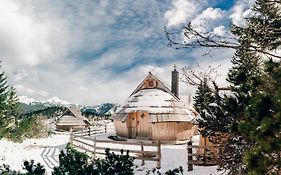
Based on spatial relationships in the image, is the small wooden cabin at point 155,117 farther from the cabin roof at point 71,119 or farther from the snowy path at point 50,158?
the cabin roof at point 71,119

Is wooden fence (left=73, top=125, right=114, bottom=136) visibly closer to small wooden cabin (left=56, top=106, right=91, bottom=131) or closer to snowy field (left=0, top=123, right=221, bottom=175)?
snowy field (left=0, top=123, right=221, bottom=175)

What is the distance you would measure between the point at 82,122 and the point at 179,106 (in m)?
22.4

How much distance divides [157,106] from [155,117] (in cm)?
123

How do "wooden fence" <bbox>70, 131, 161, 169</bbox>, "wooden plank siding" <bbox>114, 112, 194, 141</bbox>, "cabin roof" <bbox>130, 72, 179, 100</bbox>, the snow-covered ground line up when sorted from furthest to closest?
"cabin roof" <bbox>130, 72, 179, 100</bbox>
"wooden plank siding" <bbox>114, 112, 194, 141</bbox>
the snow-covered ground
"wooden fence" <bbox>70, 131, 161, 169</bbox>

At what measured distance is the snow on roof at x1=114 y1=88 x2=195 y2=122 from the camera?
86.7 ft

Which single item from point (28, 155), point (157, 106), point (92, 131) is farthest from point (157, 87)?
point (28, 155)

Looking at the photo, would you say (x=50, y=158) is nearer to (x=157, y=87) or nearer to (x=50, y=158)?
(x=50, y=158)

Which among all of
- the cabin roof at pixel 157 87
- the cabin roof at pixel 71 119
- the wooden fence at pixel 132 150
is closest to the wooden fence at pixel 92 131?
the cabin roof at pixel 157 87

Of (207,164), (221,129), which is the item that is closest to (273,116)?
(221,129)

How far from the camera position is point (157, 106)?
1070 inches

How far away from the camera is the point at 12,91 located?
1799 inches

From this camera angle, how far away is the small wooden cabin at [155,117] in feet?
87.0

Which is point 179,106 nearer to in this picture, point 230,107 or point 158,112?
point 158,112

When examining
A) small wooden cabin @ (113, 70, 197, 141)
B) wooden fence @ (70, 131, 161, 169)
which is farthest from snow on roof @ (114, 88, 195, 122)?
wooden fence @ (70, 131, 161, 169)
